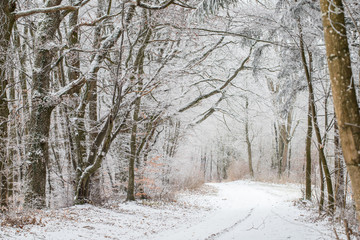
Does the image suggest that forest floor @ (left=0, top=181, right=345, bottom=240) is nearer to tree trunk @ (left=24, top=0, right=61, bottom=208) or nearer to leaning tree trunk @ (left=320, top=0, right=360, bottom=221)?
tree trunk @ (left=24, top=0, right=61, bottom=208)

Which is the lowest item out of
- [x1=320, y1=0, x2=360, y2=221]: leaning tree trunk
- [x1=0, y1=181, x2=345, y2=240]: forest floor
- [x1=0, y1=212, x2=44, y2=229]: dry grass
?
[x1=0, y1=181, x2=345, y2=240]: forest floor

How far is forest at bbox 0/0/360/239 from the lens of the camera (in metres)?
5.14

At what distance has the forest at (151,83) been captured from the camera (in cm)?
514

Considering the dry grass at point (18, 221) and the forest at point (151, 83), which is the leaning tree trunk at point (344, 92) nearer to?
the forest at point (151, 83)

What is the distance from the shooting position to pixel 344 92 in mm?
2240

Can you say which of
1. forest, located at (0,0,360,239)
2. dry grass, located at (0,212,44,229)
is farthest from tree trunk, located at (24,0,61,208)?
dry grass, located at (0,212,44,229)

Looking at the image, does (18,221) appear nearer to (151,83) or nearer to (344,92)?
(344,92)

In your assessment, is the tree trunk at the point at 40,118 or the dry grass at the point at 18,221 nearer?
the dry grass at the point at 18,221

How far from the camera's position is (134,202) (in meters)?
11.0

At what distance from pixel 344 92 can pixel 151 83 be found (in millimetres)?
7827

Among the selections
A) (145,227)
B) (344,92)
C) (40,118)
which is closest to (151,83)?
(40,118)

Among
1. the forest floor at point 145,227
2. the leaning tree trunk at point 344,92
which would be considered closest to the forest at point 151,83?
the leaning tree trunk at point 344,92

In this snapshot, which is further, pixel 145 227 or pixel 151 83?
pixel 151 83

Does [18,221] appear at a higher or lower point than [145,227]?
higher
